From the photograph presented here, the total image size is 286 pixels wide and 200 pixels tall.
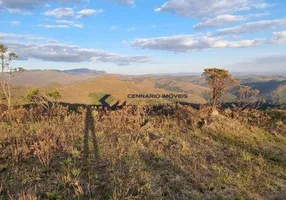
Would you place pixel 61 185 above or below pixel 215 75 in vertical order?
below

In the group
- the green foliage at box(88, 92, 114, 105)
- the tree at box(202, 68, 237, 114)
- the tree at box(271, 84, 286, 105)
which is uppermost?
the tree at box(202, 68, 237, 114)

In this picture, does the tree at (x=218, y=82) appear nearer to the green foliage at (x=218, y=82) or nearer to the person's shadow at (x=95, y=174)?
the green foliage at (x=218, y=82)

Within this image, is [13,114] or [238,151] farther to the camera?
[13,114]

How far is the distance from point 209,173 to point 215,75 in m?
10.9

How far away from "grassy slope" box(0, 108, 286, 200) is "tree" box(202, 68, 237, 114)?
3.85 m

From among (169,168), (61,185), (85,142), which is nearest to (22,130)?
(85,142)

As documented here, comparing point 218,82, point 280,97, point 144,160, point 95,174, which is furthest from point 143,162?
point 280,97

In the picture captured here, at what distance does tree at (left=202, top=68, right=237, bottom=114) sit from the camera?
17438 millimetres

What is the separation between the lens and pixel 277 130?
14.5 m

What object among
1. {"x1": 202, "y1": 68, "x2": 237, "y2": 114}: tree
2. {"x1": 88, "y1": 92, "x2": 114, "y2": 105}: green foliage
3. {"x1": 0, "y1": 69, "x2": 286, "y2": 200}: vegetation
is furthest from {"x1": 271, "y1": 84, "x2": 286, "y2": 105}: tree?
{"x1": 88, "y1": 92, "x2": 114, "y2": 105}: green foliage

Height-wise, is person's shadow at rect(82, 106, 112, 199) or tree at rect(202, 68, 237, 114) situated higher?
tree at rect(202, 68, 237, 114)

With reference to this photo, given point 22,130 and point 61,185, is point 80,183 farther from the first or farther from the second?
point 22,130

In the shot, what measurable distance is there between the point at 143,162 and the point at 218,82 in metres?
11.0

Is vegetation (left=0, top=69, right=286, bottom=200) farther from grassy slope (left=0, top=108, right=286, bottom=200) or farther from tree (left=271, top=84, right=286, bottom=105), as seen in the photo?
tree (left=271, top=84, right=286, bottom=105)
